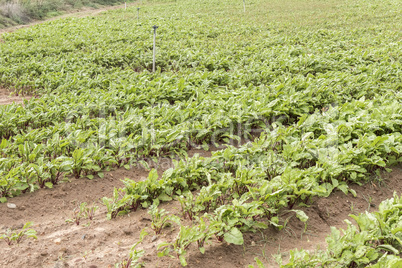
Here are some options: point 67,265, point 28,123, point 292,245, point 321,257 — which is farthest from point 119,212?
point 28,123

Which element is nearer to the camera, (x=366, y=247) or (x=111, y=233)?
(x=366, y=247)

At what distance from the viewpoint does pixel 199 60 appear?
421 inches

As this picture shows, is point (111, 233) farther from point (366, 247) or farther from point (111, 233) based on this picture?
point (366, 247)

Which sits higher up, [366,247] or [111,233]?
[366,247]

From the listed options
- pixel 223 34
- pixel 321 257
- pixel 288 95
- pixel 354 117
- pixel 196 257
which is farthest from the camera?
pixel 223 34

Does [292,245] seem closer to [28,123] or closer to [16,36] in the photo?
[28,123]

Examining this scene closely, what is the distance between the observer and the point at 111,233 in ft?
11.6

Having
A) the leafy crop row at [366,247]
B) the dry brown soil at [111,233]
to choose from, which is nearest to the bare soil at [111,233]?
the dry brown soil at [111,233]

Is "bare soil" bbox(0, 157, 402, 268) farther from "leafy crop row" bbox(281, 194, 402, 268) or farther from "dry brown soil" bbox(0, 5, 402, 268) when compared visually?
"leafy crop row" bbox(281, 194, 402, 268)

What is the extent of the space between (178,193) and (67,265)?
1480 mm

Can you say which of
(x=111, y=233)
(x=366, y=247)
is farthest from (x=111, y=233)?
(x=366, y=247)

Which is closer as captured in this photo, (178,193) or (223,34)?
(178,193)

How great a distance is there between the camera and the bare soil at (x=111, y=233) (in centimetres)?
317

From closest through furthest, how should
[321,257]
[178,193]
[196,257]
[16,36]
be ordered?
1. [321,257]
2. [196,257]
3. [178,193]
4. [16,36]
